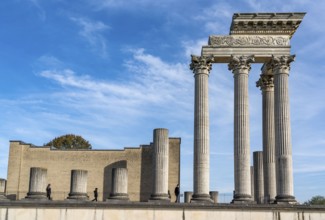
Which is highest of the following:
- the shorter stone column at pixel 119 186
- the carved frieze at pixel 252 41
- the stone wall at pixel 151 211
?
the carved frieze at pixel 252 41

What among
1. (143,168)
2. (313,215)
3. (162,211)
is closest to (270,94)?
(313,215)

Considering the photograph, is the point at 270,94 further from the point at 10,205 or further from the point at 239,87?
the point at 10,205

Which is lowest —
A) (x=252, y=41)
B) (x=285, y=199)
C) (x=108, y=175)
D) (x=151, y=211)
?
(x=151, y=211)

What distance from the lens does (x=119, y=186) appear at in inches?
1078

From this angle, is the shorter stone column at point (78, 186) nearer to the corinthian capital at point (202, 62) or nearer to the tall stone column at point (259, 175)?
the corinthian capital at point (202, 62)

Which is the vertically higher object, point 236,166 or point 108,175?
point 108,175

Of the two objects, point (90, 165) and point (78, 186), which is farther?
point (90, 165)

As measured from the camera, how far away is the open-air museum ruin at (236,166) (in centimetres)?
2600

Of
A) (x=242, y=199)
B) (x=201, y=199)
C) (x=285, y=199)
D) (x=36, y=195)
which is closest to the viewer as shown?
(x=36, y=195)

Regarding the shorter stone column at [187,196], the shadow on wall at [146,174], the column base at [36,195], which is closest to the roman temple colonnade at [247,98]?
the shorter stone column at [187,196]

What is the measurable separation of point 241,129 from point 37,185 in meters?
12.8

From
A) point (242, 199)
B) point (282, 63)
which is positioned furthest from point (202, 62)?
point (242, 199)

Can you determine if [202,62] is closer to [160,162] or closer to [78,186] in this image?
[160,162]

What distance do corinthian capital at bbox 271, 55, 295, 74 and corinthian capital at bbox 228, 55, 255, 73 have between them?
5.09 ft
